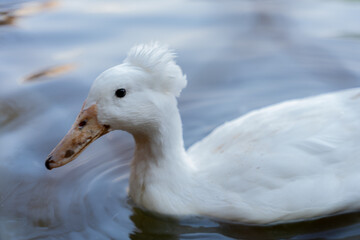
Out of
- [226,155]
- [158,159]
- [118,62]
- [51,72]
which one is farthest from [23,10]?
[226,155]

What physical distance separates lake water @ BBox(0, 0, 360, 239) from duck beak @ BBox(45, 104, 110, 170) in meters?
0.59

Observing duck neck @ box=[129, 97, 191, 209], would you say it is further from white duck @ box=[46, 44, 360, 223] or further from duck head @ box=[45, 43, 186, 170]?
duck head @ box=[45, 43, 186, 170]

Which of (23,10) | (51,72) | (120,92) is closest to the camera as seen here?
(120,92)

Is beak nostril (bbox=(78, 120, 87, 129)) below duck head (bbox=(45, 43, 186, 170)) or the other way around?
below

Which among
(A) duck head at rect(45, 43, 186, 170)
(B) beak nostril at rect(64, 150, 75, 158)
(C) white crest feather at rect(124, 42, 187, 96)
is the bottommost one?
(B) beak nostril at rect(64, 150, 75, 158)

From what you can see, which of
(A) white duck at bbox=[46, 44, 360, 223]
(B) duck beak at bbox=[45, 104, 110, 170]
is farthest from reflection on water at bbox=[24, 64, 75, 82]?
(B) duck beak at bbox=[45, 104, 110, 170]

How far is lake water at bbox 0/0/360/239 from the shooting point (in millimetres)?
3906

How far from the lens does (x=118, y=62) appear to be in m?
6.10

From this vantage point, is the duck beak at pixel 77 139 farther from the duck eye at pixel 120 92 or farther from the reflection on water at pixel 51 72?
the reflection on water at pixel 51 72

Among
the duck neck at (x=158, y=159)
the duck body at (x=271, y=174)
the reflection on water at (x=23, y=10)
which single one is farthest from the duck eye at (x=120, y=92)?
the reflection on water at (x=23, y=10)

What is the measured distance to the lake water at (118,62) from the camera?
3.91m

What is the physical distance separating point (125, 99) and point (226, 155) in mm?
807

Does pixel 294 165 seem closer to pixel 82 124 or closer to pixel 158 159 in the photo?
pixel 158 159

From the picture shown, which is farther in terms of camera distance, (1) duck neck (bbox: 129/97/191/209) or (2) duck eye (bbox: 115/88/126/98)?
(1) duck neck (bbox: 129/97/191/209)
